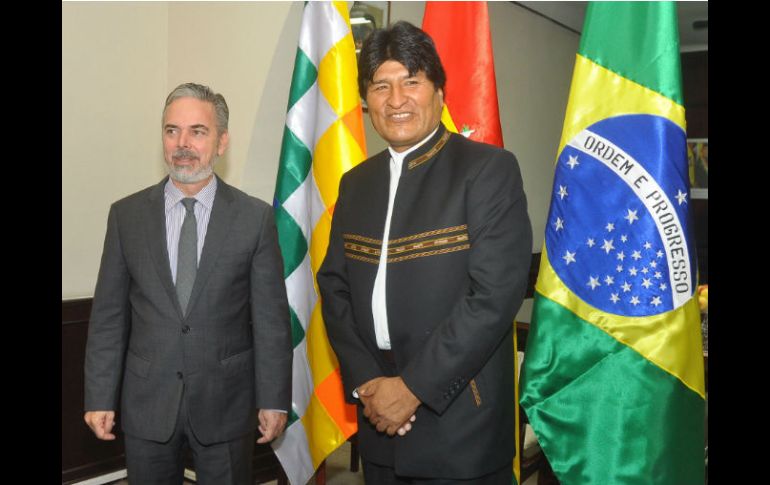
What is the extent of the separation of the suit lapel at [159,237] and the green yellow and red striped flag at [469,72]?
0.97 m

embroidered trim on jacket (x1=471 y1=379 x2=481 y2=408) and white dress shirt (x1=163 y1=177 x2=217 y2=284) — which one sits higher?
white dress shirt (x1=163 y1=177 x2=217 y2=284)

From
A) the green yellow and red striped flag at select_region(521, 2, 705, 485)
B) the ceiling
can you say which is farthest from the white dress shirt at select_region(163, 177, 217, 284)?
the ceiling

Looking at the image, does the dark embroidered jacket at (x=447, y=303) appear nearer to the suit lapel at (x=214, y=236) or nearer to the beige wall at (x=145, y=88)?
the suit lapel at (x=214, y=236)

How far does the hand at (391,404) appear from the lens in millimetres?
1540

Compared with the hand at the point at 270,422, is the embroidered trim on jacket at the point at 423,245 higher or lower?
higher

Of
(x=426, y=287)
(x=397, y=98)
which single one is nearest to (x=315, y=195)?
(x=397, y=98)

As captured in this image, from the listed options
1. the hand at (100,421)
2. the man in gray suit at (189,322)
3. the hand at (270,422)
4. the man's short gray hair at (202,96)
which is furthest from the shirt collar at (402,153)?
the hand at (100,421)

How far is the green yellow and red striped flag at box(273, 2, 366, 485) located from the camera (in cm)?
251

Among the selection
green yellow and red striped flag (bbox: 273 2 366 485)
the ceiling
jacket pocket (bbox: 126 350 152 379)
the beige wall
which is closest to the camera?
jacket pocket (bbox: 126 350 152 379)

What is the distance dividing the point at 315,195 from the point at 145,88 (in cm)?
122

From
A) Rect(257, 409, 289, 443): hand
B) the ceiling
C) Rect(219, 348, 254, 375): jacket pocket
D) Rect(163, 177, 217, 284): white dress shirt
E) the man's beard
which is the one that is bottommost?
Rect(257, 409, 289, 443): hand

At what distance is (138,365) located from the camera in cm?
176

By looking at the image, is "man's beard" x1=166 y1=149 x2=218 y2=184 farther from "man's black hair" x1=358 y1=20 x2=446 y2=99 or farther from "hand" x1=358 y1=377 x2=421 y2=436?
→ "hand" x1=358 y1=377 x2=421 y2=436

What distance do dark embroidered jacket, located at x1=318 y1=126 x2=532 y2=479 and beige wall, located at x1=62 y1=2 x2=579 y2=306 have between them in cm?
145
